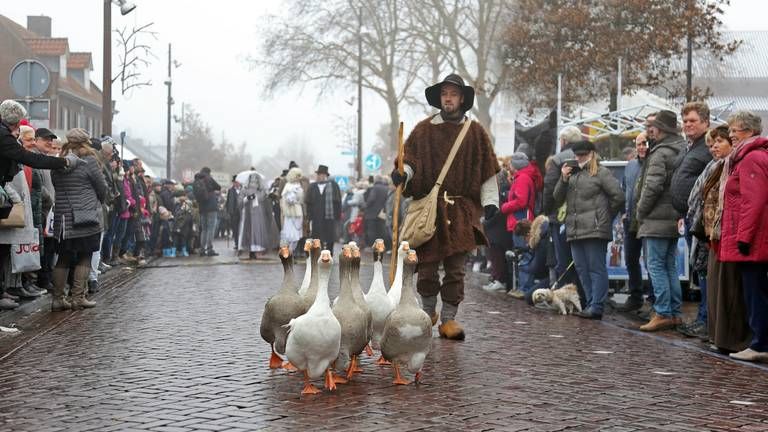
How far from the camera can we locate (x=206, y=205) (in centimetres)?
2609

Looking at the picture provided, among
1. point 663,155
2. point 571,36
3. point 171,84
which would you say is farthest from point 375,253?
point 171,84

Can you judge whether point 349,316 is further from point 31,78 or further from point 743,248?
point 31,78

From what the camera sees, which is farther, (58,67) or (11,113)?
(58,67)

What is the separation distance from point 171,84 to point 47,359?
51.6 meters

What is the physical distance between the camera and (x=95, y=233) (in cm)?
1252

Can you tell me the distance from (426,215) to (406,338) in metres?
2.60

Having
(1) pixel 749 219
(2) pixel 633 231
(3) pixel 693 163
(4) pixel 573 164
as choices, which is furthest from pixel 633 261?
(1) pixel 749 219

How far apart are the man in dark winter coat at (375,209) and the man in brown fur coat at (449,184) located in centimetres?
1952

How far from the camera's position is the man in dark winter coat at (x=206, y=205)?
85.3 ft

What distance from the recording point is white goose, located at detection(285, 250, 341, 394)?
22.4 ft

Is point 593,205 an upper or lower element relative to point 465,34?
lower

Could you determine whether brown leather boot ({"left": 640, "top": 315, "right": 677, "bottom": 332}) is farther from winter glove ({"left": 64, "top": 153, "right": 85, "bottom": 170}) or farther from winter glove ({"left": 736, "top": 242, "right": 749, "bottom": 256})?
winter glove ({"left": 64, "top": 153, "right": 85, "bottom": 170})

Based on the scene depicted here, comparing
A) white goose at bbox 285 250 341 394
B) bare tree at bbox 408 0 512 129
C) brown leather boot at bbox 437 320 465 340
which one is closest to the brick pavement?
brown leather boot at bbox 437 320 465 340

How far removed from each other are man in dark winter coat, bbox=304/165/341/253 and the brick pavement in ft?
41.4
